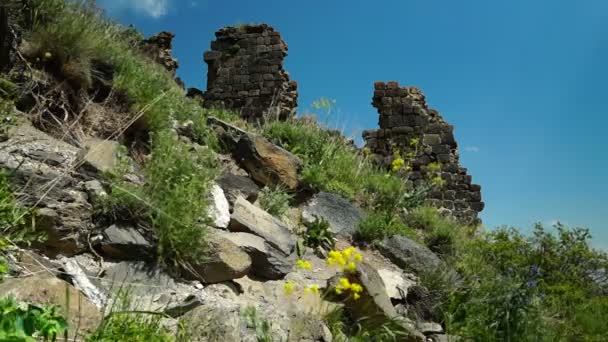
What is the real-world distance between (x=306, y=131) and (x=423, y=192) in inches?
96.5

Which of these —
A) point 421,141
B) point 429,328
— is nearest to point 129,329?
point 429,328

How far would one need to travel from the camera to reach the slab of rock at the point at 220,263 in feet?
13.7

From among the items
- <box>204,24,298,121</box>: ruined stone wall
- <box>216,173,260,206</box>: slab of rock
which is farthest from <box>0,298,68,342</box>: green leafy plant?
<box>204,24,298,121</box>: ruined stone wall

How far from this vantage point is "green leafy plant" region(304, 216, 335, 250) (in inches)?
239

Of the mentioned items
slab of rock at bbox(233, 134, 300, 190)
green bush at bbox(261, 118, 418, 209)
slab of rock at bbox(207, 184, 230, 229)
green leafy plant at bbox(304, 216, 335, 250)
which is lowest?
slab of rock at bbox(207, 184, 230, 229)

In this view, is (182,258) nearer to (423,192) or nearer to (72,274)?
(72,274)

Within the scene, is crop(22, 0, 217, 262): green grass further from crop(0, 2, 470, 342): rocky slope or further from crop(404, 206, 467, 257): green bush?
crop(404, 206, 467, 257): green bush

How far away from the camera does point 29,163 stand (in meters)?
3.95

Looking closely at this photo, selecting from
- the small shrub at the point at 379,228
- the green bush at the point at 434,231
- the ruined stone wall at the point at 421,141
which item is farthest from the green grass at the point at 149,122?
the ruined stone wall at the point at 421,141

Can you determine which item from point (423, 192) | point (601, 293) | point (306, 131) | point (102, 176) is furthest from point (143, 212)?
point (601, 293)

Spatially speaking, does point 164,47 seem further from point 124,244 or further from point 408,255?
point 124,244

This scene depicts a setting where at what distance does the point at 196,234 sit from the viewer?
162 inches

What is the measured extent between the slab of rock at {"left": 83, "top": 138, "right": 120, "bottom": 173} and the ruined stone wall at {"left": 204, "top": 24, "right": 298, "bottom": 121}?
31.4 ft

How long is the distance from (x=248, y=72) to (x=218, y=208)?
10.3 m
